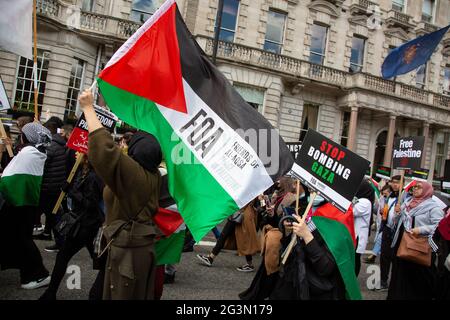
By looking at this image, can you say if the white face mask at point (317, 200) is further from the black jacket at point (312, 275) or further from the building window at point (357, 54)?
the building window at point (357, 54)

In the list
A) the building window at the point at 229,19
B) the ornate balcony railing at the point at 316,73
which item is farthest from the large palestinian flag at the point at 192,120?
the building window at the point at 229,19

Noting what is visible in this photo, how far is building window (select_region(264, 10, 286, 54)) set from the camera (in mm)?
19453

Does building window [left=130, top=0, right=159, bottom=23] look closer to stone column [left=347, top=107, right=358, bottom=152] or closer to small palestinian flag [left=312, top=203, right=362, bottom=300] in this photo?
stone column [left=347, top=107, right=358, bottom=152]

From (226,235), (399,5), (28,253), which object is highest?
(399,5)

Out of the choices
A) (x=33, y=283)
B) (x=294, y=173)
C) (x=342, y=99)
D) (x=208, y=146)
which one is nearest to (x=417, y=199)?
(x=294, y=173)

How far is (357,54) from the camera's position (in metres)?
22.0

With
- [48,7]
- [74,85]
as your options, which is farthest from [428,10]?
[48,7]

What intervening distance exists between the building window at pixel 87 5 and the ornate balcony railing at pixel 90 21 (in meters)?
0.63

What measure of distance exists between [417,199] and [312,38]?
17.3 meters

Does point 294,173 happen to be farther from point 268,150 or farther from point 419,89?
point 419,89

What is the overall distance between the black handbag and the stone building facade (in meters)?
12.8

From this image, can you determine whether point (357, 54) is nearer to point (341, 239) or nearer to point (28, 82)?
point (28, 82)

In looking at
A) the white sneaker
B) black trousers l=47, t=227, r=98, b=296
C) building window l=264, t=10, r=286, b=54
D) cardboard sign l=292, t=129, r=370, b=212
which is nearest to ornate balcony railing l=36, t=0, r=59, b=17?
building window l=264, t=10, r=286, b=54

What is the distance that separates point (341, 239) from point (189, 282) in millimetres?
2779
